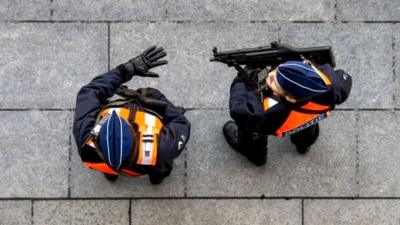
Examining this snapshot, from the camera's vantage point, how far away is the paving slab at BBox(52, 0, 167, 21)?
7098mm

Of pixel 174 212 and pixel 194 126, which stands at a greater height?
pixel 194 126

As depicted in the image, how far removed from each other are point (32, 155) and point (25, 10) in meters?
1.66

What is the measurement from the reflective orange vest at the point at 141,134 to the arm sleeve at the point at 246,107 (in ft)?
2.32

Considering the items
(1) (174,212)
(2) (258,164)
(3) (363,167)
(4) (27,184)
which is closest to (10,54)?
(4) (27,184)

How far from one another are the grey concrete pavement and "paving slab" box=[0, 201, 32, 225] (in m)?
0.01

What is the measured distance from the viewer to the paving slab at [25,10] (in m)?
7.08

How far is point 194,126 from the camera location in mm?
7008

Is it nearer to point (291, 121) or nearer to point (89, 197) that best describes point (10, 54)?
point (89, 197)

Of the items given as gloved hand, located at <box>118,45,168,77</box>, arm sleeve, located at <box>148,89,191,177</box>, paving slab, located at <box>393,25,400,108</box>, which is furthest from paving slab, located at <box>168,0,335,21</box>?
arm sleeve, located at <box>148,89,191,177</box>

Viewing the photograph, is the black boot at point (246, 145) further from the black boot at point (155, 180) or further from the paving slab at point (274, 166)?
the black boot at point (155, 180)

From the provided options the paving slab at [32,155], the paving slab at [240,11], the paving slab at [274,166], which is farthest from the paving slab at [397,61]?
the paving slab at [32,155]

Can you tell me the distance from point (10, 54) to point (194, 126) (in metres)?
2.24

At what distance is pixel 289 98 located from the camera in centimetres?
520

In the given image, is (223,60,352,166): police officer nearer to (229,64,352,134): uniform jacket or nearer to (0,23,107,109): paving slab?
(229,64,352,134): uniform jacket
